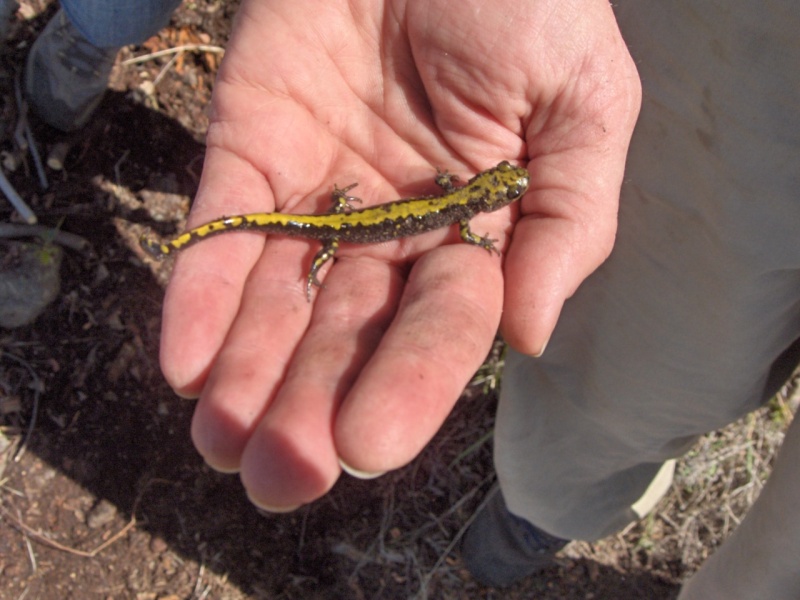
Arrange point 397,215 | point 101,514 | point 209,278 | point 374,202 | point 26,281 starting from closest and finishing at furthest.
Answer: point 209,278 → point 397,215 → point 374,202 → point 101,514 → point 26,281

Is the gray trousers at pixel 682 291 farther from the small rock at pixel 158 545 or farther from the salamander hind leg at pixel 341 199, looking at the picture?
the small rock at pixel 158 545

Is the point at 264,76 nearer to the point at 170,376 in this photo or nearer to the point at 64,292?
the point at 170,376

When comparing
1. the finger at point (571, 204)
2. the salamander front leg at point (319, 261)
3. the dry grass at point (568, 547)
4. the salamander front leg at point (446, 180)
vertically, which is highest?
the finger at point (571, 204)

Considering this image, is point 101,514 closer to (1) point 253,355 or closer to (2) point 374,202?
(1) point 253,355

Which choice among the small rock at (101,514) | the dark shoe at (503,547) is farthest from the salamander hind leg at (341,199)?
the dark shoe at (503,547)

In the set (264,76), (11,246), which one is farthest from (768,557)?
(11,246)

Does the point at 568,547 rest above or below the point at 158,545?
below

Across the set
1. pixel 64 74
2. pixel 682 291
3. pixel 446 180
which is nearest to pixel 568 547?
pixel 682 291
